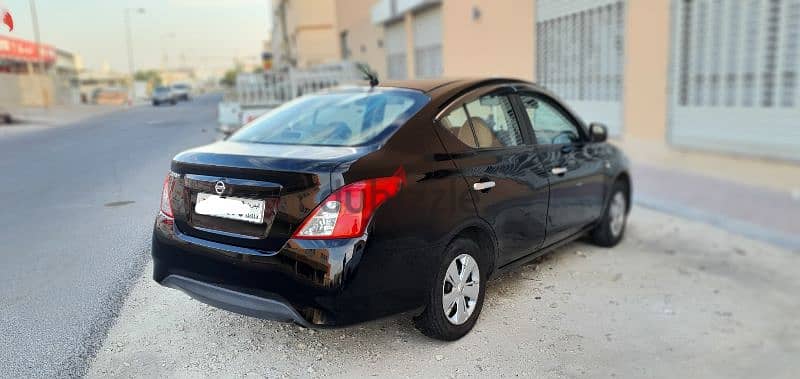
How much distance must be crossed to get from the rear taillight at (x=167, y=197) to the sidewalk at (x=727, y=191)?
516 cm

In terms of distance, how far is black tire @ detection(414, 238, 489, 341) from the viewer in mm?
3279

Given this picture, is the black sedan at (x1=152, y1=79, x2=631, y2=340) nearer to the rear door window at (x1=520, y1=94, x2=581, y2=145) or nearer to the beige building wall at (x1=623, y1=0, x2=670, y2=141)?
the rear door window at (x1=520, y1=94, x2=581, y2=145)

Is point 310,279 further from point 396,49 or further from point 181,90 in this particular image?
point 396,49

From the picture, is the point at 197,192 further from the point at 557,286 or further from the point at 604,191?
the point at 604,191

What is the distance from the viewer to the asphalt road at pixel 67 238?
322 centimetres

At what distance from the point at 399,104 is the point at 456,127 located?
0.39 meters

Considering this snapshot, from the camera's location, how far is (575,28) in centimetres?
1030

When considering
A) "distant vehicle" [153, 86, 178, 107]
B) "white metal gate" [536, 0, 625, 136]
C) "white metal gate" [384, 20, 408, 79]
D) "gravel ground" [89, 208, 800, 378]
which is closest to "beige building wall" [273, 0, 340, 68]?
"white metal gate" [384, 20, 408, 79]

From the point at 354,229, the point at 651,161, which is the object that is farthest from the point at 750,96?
the point at 354,229

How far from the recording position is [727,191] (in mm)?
7137

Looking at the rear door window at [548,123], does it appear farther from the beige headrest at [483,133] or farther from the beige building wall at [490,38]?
the beige building wall at [490,38]

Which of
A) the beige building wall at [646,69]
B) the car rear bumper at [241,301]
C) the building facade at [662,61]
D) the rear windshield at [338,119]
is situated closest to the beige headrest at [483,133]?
the rear windshield at [338,119]

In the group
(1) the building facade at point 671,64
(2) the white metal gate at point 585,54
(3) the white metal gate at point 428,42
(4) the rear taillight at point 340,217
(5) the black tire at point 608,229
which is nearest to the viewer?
(4) the rear taillight at point 340,217

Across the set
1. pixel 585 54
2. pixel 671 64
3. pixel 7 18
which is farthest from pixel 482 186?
pixel 585 54
